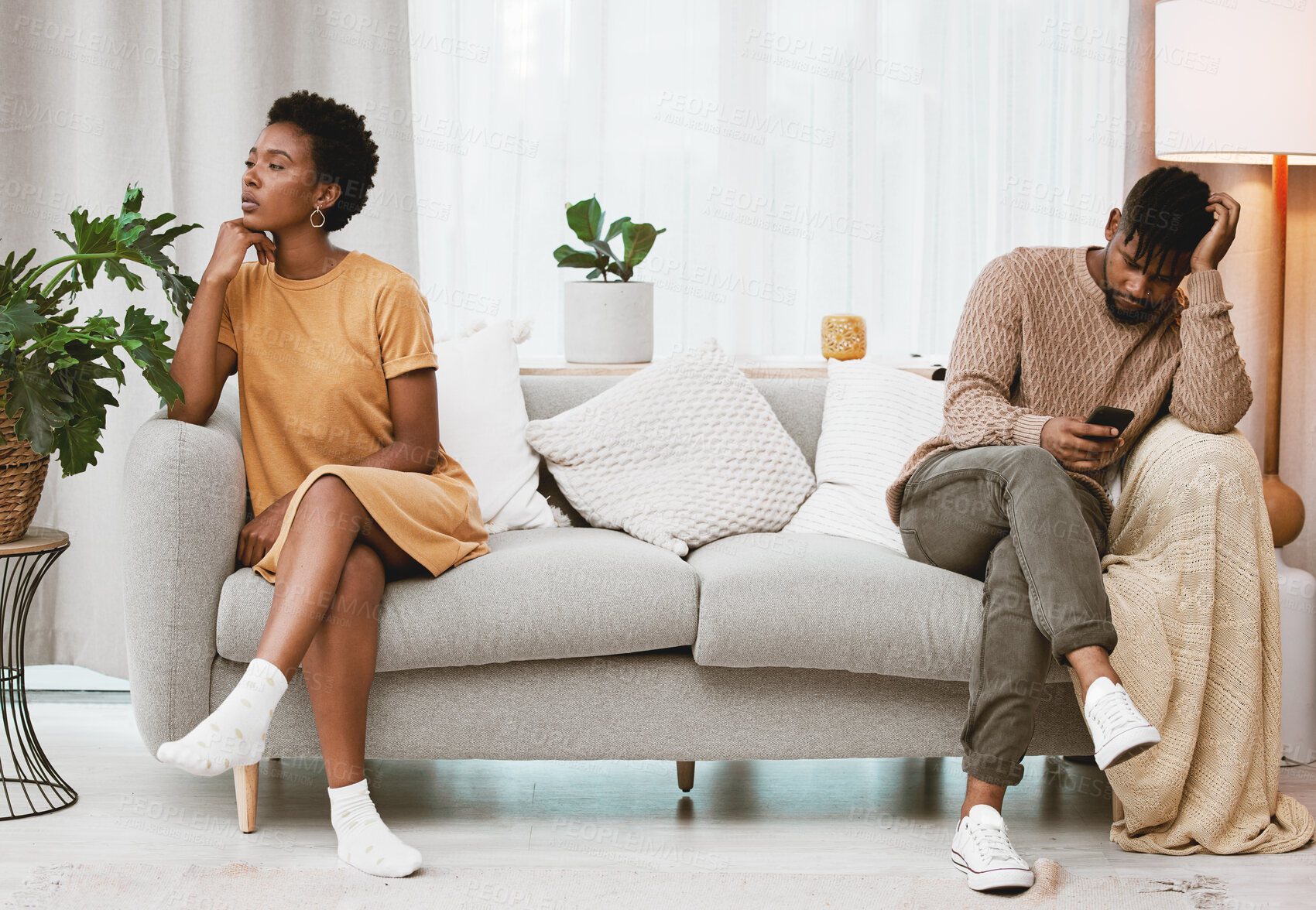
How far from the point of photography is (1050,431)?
1777 millimetres

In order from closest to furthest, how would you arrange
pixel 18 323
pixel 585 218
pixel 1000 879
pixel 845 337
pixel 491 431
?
pixel 1000 879
pixel 18 323
pixel 491 431
pixel 585 218
pixel 845 337

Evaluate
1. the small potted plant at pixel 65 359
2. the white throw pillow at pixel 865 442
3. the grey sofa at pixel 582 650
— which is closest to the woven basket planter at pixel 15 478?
the small potted plant at pixel 65 359

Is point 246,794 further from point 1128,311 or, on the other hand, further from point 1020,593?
point 1128,311

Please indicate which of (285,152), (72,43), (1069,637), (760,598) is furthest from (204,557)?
(72,43)

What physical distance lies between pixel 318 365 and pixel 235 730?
633 millimetres

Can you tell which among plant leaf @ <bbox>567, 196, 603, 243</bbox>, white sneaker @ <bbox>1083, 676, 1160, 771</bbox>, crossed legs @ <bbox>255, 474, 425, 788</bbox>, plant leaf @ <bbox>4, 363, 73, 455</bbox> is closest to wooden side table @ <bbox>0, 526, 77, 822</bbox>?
plant leaf @ <bbox>4, 363, 73, 455</bbox>

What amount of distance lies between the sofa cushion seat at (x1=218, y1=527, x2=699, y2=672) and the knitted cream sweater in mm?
483

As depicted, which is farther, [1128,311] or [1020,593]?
[1128,311]

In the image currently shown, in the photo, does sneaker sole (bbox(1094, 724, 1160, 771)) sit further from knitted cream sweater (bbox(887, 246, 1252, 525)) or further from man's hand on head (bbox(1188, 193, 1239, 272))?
man's hand on head (bbox(1188, 193, 1239, 272))

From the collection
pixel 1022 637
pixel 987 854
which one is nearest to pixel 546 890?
pixel 987 854

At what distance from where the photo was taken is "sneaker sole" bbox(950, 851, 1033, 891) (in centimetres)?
154

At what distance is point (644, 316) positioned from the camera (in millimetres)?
2500

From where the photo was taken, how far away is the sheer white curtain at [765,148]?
9.08ft

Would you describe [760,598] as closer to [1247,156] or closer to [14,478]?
[14,478]
